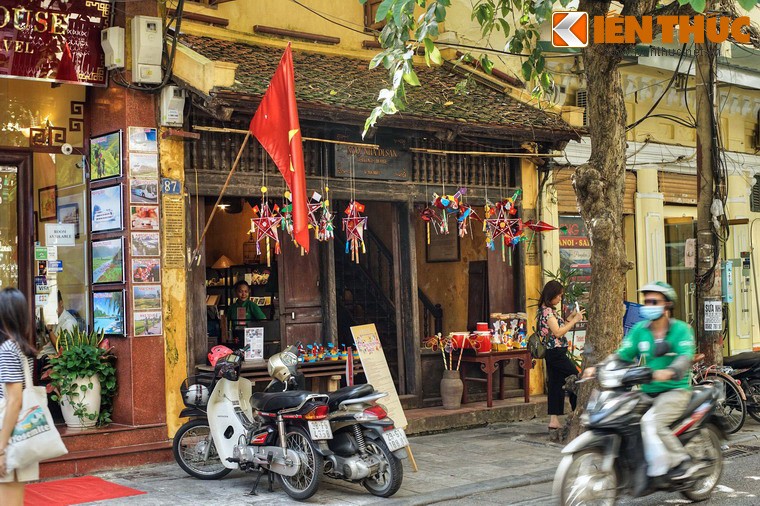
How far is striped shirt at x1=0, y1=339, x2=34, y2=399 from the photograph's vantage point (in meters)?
6.02

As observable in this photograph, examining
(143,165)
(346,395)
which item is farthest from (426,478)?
(143,165)

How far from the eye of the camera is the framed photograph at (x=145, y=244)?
34.9 feet

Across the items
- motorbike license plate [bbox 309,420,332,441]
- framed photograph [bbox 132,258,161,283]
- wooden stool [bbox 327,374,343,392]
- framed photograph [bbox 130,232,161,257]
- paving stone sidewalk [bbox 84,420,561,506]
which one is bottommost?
paving stone sidewalk [bbox 84,420,561,506]

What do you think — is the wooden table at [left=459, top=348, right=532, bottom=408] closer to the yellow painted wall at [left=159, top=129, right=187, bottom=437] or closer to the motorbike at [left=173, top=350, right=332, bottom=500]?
the yellow painted wall at [left=159, top=129, right=187, bottom=437]

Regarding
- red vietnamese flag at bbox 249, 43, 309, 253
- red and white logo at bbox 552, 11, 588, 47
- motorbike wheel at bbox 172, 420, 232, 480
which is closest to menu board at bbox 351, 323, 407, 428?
red vietnamese flag at bbox 249, 43, 309, 253

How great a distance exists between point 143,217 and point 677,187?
10.4 metres

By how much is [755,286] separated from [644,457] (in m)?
12.5

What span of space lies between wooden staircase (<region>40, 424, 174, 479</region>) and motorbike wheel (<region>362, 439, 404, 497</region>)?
9.00 feet

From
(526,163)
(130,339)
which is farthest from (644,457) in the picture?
(526,163)

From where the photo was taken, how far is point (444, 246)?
1509 centimetres

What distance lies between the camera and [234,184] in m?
11.5

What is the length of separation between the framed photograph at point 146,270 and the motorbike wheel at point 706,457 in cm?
573

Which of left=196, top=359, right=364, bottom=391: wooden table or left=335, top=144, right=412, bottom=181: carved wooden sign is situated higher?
left=335, top=144, right=412, bottom=181: carved wooden sign

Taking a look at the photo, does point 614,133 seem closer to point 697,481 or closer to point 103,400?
point 697,481
